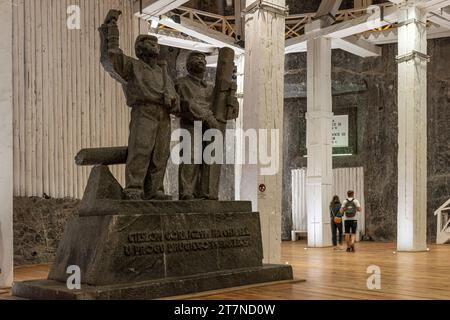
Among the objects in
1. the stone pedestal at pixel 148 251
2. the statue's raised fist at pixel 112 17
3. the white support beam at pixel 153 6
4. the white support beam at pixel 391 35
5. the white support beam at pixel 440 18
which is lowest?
the stone pedestal at pixel 148 251

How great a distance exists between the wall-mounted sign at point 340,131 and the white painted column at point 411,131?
5.36 meters

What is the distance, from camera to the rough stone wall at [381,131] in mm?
17688

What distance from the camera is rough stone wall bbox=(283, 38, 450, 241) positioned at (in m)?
17.7

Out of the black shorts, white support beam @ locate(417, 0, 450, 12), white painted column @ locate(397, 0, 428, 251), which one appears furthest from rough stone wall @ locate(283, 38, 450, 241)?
the black shorts

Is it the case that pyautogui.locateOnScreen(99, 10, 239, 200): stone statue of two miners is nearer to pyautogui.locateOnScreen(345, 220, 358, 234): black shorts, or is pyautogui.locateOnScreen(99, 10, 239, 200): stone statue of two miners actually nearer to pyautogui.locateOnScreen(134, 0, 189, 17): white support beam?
pyautogui.locateOnScreen(134, 0, 189, 17): white support beam

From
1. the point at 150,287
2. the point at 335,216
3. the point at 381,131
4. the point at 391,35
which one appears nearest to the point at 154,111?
the point at 150,287

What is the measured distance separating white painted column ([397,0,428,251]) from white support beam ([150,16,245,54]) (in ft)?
16.9

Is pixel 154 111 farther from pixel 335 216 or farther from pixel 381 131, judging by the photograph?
pixel 381 131

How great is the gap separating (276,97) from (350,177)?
32.6 ft

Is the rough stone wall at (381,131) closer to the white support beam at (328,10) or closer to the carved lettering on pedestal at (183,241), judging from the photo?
the white support beam at (328,10)

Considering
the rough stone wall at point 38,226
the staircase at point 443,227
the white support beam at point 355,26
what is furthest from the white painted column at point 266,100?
the staircase at point 443,227

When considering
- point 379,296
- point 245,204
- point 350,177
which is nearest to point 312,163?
point 350,177

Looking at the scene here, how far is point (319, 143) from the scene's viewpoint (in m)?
16.1

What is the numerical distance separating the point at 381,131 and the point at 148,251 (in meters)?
14.1
